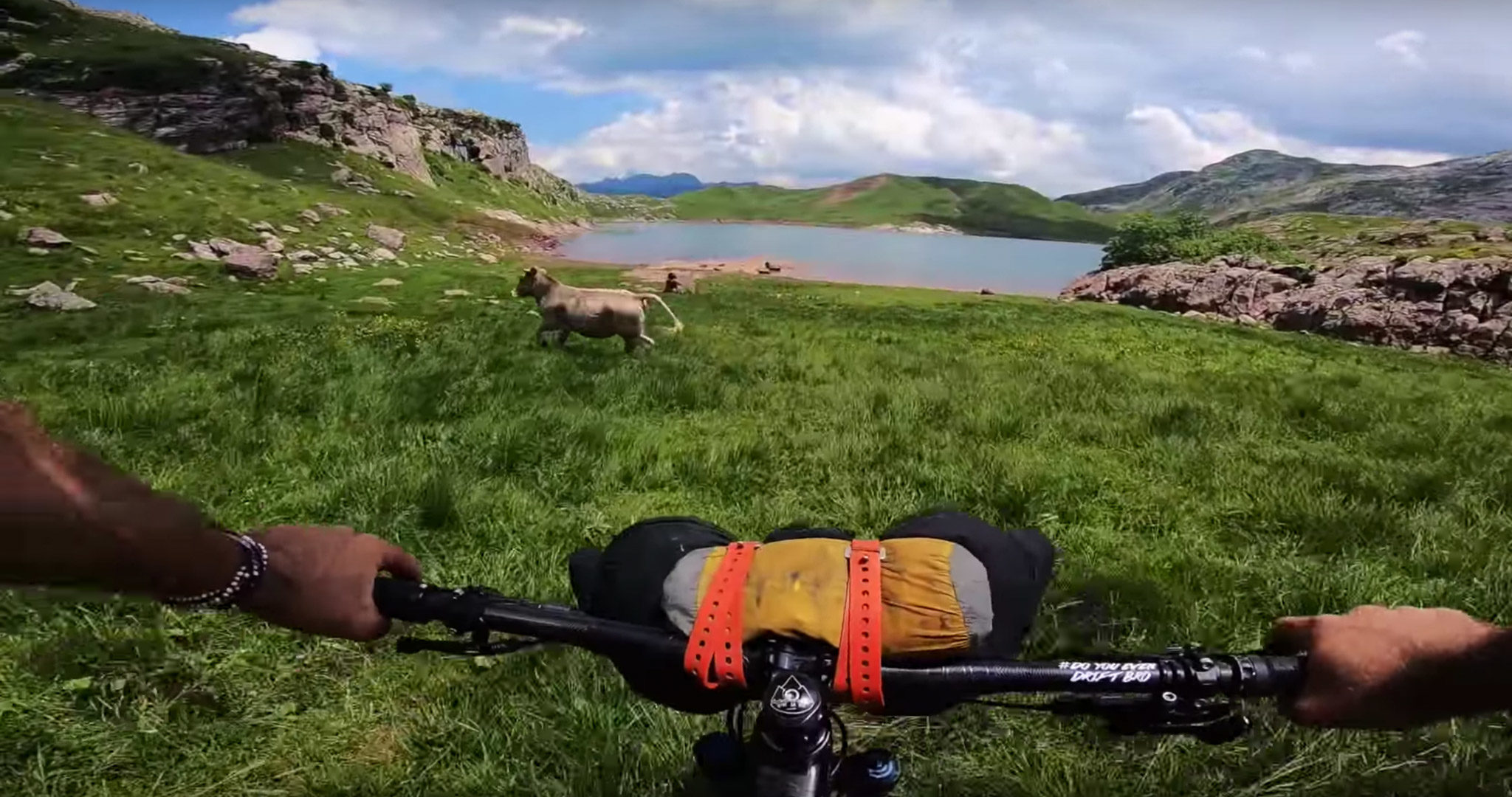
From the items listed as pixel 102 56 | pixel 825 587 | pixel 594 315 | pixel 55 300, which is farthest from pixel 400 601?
pixel 102 56

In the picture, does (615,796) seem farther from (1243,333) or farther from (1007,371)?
(1243,333)

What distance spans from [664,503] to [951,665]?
4383 millimetres

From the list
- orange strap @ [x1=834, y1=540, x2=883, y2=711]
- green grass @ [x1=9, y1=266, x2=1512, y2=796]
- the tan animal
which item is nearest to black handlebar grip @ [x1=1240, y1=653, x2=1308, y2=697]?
orange strap @ [x1=834, y1=540, x2=883, y2=711]

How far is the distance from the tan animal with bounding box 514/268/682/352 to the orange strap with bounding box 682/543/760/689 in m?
11.7

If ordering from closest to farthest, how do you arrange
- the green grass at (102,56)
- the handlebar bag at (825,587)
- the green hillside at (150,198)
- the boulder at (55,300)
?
the handlebar bag at (825,587), the boulder at (55,300), the green hillside at (150,198), the green grass at (102,56)

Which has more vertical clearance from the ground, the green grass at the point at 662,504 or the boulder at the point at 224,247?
the boulder at the point at 224,247

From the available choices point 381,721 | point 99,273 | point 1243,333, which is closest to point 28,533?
point 381,721

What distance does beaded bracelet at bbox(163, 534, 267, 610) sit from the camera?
1527mm

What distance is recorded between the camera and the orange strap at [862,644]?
5.43 ft

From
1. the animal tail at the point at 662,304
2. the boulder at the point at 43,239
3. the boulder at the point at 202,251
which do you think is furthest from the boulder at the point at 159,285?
the animal tail at the point at 662,304

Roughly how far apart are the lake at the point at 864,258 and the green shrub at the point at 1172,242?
5.70 metres

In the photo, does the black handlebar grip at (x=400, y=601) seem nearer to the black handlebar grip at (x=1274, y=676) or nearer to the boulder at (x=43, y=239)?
the black handlebar grip at (x=1274, y=676)

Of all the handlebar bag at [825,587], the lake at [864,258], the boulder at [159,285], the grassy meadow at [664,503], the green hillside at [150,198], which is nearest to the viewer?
the handlebar bag at [825,587]

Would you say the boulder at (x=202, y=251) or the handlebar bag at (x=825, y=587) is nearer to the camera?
the handlebar bag at (x=825, y=587)
